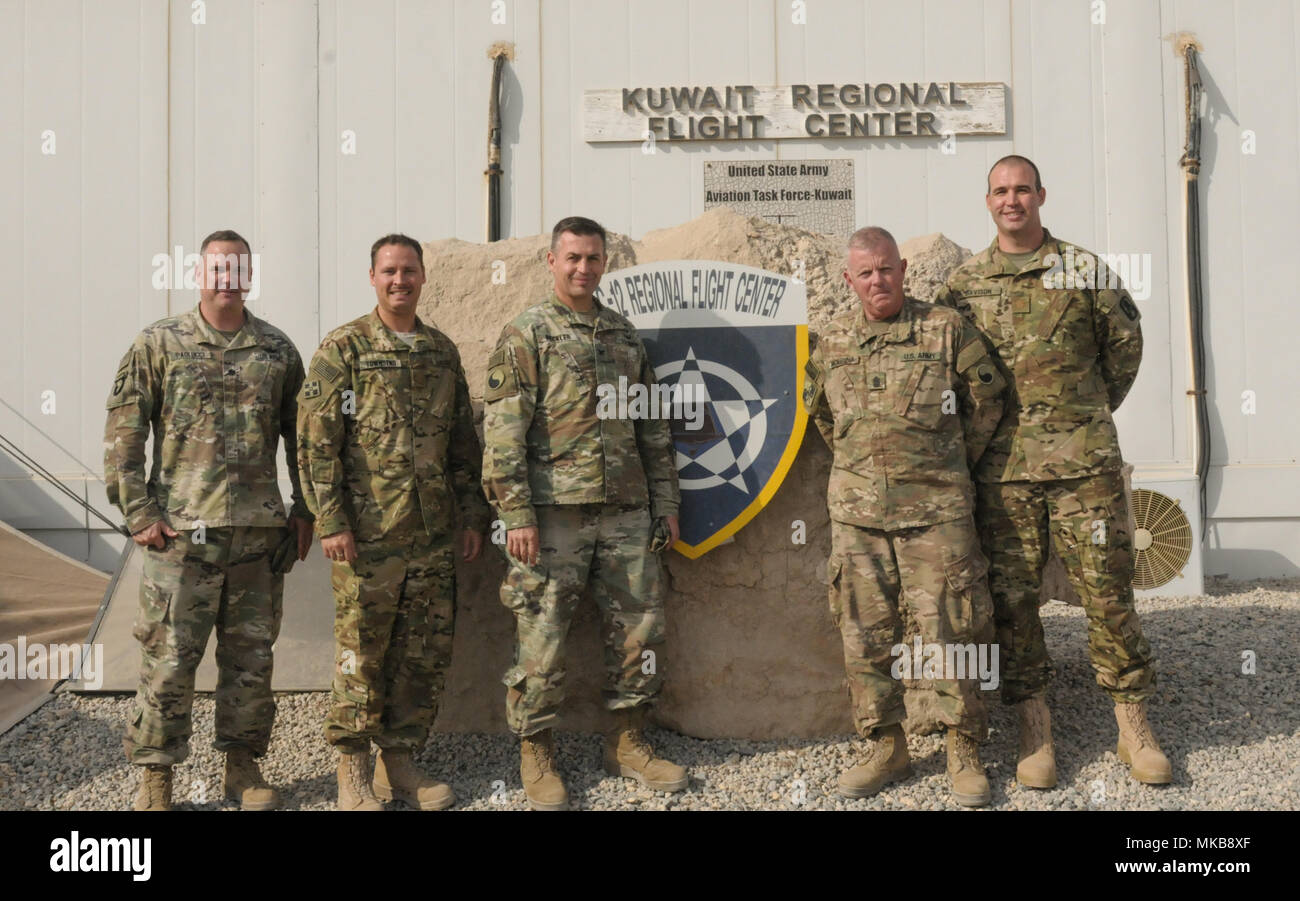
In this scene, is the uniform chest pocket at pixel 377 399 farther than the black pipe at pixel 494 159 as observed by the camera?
No

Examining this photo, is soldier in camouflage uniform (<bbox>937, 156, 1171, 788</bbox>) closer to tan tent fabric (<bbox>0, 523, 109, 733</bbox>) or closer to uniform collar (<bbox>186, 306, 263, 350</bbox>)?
uniform collar (<bbox>186, 306, 263, 350</bbox>)

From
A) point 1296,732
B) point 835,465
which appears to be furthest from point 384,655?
point 1296,732

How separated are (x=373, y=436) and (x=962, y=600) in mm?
2171

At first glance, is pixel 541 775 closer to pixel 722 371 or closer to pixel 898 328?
pixel 722 371

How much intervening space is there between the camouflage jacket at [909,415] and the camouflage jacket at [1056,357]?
3.9 inches

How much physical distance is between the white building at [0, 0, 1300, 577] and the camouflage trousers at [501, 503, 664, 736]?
4.20 meters

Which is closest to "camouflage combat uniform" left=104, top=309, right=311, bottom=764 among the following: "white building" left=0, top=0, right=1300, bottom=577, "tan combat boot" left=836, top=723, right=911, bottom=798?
"tan combat boot" left=836, top=723, right=911, bottom=798

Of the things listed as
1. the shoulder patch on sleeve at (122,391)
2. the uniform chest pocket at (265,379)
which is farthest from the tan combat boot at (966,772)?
the shoulder patch on sleeve at (122,391)

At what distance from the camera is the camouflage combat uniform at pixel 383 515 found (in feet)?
11.6

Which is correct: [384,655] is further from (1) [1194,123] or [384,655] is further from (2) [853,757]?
(1) [1194,123]

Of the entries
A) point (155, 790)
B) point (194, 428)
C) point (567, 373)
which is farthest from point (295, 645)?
point (567, 373)

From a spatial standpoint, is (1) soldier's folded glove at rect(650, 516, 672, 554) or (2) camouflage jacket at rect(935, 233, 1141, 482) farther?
(1) soldier's folded glove at rect(650, 516, 672, 554)

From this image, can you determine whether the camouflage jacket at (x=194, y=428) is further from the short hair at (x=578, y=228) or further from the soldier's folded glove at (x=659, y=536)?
the soldier's folded glove at (x=659, y=536)

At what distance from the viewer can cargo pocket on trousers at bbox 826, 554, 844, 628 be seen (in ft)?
12.0
